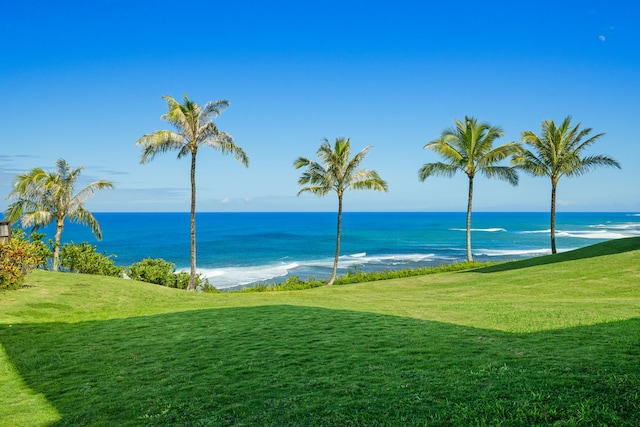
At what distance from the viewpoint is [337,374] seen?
6.40 metres

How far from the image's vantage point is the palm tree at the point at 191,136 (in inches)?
886

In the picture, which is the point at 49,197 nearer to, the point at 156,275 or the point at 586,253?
the point at 156,275

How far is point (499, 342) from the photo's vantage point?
7.63m

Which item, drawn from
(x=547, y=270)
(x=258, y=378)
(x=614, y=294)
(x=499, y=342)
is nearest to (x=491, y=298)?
(x=614, y=294)

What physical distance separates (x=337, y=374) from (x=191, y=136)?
63.5 ft

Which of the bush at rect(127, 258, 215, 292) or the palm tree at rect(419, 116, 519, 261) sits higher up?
the palm tree at rect(419, 116, 519, 261)

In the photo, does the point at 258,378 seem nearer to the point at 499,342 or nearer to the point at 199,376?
the point at 199,376

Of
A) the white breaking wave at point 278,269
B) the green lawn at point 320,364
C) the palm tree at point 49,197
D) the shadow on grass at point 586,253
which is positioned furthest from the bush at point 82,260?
the shadow on grass at point 586,253

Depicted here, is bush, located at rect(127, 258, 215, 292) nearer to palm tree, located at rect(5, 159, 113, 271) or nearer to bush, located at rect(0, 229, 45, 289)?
palm tree, located at rect(5, 159, 113, 271)

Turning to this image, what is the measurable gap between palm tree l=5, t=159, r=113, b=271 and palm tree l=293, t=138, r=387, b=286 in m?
12.7

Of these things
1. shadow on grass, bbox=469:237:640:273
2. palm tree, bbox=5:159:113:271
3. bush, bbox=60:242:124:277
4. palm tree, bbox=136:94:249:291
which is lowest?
bush, bbox=60:242:124:277

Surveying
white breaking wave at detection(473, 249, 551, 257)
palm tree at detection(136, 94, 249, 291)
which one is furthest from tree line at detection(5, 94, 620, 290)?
white breaking wave at detection(473, 249, 551, 257)

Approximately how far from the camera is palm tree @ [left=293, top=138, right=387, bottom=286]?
93.5 ft

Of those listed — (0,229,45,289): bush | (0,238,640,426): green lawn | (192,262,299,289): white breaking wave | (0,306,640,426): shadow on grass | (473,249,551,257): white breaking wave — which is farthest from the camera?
(473,249,551,257): white breaking wave
